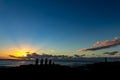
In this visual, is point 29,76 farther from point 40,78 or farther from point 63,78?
point 63,78

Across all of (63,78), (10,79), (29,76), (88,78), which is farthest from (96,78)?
(10,79)

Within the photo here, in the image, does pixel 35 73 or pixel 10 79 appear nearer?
pixel 10 79

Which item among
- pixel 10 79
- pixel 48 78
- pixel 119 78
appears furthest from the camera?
pixel 119 78

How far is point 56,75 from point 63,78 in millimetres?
1960

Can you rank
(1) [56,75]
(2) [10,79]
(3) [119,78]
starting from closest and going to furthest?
(2) [10,79], (1) [56,75], (3) [119,78]

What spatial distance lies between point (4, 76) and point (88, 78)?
1665 cm

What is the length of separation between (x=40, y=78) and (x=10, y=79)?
525 cm

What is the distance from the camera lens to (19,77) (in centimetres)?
3297

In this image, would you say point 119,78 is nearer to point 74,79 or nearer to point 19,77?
point 74,79

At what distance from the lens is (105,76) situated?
134ft

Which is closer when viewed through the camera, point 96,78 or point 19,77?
point 19,77

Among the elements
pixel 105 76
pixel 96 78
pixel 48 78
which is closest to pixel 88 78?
pixel 96 78

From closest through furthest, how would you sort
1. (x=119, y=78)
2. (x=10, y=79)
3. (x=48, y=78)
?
(x=10, y=79) < (x=48, y=78) < (x=119, y=78)

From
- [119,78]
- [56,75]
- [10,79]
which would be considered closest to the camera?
[10,79]
